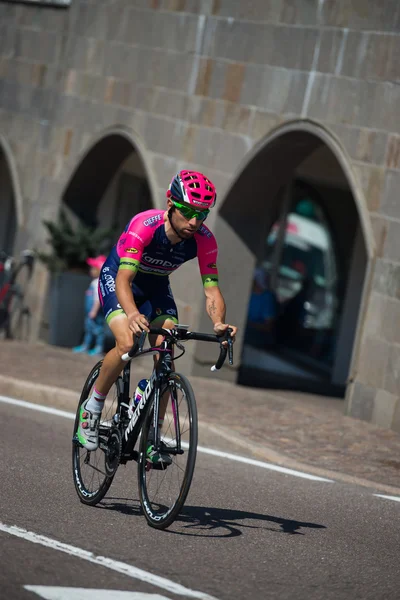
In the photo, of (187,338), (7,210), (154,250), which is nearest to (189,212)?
(154,250)

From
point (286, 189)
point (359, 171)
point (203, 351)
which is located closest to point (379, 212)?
point (359, 171)

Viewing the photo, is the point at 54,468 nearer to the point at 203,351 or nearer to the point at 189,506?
the point at 189,506

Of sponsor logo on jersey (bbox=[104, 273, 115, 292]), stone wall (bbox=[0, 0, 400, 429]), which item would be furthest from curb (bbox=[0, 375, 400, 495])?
sponsor logo on jersey (bbox=[104, 273, 115, 292])

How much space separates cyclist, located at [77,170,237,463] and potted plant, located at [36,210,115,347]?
10.7m

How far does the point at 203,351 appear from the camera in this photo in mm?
14891

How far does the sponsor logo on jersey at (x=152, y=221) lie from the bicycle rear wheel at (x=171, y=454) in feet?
2.99

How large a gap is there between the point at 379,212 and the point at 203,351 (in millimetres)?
3620

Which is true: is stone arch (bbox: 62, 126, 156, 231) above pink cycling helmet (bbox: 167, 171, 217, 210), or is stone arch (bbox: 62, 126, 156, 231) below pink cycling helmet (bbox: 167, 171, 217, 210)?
above

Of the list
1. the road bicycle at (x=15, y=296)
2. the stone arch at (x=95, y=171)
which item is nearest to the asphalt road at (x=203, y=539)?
the stone arch at (x=95, y=171)

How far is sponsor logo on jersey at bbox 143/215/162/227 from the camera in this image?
666 centimetres

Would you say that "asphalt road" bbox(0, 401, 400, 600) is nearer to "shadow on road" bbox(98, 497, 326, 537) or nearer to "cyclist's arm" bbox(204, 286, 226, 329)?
"shadow on road" bbox(98, 497, 326, 537)

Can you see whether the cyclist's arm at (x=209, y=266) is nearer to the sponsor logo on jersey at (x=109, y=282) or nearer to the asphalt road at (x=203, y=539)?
the sponsor logo on jersey at (x=109, y=282)

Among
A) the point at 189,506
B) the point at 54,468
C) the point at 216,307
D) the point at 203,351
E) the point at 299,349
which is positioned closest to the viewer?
the point at 216,307

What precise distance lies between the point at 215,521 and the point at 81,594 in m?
1.97
